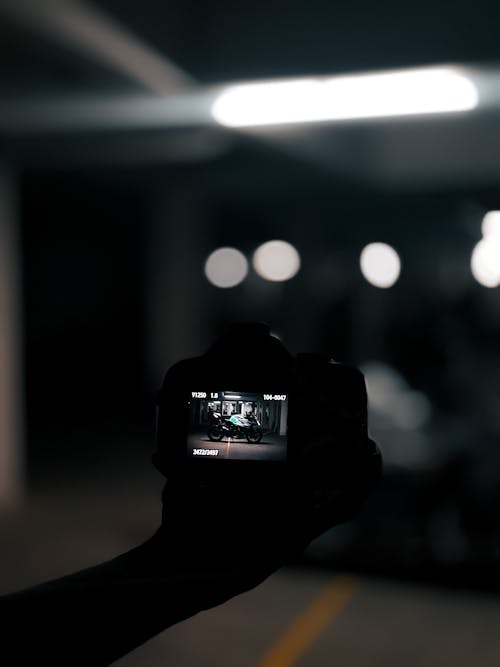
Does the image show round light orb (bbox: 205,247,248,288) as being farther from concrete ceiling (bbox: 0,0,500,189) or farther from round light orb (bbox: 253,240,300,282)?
concrete ceiling (bbox: 0,0,500,189)

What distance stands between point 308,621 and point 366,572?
0.68 m

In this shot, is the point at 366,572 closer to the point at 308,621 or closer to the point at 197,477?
the point at 308,621

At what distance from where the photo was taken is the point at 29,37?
3742 millimetres

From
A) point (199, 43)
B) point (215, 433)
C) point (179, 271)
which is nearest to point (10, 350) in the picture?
point (179, 271)

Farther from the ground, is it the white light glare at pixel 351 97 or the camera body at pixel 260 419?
the white light glare at pixel 351 97

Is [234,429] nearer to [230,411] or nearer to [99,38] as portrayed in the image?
[230,411]

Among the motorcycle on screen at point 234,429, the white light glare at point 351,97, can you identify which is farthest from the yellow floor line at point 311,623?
the white light glare at point 351,97

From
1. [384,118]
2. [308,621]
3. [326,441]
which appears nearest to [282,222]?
[384,118]

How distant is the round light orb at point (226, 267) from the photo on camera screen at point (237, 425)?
6.59 meters

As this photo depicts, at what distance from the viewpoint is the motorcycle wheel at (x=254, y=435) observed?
1.03 m

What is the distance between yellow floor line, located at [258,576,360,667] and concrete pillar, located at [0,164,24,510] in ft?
9.35

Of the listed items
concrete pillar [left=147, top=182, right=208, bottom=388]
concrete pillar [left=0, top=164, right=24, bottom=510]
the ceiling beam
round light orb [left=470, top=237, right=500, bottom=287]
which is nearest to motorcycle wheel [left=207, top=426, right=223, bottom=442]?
the ceiling beam

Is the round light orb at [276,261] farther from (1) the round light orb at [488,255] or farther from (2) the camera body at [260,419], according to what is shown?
(2) the camera body at [260,419]

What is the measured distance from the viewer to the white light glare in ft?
12.8
